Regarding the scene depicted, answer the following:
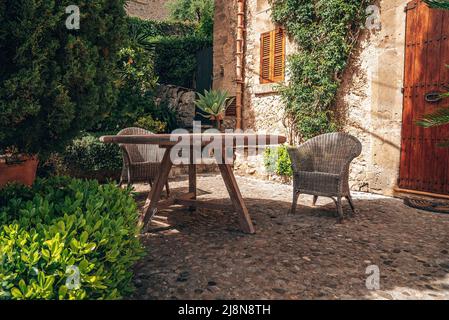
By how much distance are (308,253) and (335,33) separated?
A: 4.16 metres

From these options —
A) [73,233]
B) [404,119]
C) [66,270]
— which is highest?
[404,119]

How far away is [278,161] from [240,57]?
2606 millimetres

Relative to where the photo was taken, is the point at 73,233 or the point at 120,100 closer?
the point at 73,233

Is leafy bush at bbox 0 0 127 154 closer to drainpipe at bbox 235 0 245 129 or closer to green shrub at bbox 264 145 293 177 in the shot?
green shrub at bbox 264 145 293 177

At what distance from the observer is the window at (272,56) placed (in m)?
6.66

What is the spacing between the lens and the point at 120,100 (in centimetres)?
715

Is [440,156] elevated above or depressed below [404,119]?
below

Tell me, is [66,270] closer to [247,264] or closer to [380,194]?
[247,264]

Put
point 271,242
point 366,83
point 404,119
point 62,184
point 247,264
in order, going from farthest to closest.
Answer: point 366,83
point 404,119
point 271,242
point 62,184
point 247,264

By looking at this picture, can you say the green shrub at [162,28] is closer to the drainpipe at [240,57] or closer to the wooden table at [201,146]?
the drainpipe at [240,57]

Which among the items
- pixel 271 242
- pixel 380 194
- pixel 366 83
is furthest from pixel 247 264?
pixel 366 83

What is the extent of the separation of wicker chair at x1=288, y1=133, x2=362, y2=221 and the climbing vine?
67.8 inches
